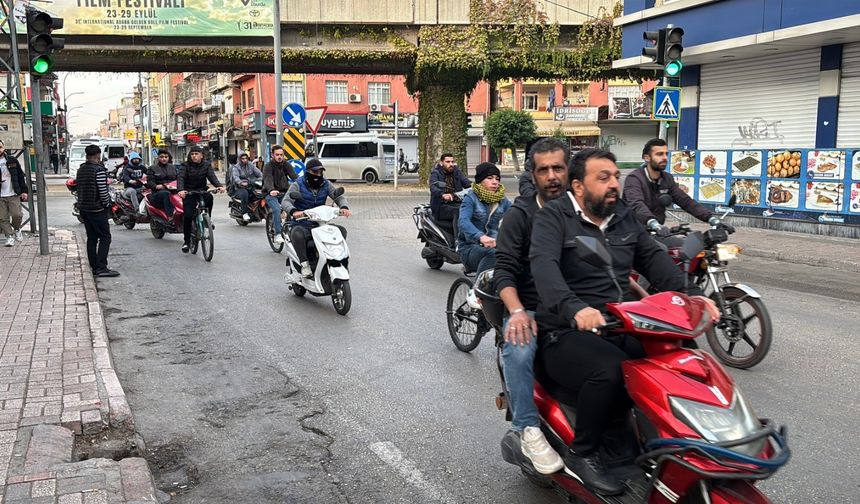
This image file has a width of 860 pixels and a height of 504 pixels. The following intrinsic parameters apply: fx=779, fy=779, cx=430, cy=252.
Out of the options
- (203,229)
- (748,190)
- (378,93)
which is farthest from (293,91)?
(203,229)

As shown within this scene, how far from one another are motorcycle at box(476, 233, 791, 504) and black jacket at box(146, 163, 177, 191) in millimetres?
13016

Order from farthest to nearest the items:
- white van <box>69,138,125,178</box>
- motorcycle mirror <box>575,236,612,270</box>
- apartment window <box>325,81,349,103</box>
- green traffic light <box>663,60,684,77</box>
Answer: apartment window <box>325,81,349,103</box> → white van <box>69,138,125,178</box> → green traffic light <box>663,60,684,77</box> → motorcycle mirror <box>575,236,612,270</box>

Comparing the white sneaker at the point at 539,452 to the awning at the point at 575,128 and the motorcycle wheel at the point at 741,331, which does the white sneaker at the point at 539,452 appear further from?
the awning at the point at 575,128

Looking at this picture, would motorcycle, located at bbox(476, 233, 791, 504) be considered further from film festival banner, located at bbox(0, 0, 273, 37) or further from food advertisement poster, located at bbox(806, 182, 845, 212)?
film festival banner, located at bbox(0, 0, 273, 37)

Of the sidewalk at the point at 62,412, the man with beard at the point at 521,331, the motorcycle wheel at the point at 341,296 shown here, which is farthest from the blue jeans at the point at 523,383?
the motorcycle wheel at the point at 341,296

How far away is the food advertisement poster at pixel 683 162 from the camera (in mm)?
18016

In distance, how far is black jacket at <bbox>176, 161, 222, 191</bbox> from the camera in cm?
1258

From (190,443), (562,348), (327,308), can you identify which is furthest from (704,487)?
(327,308)

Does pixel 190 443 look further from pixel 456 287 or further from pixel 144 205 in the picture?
pixel 144 205

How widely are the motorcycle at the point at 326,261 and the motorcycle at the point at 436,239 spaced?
2185 millimetres

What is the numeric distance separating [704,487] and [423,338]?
4.64m

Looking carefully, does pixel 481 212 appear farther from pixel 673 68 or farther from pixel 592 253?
pixel 673 68

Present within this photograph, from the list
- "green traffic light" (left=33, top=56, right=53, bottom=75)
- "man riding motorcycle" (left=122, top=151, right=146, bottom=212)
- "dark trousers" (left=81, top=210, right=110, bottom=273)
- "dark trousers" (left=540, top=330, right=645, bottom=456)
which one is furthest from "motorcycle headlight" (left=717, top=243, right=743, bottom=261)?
"man riding motorcycle" (left=122, top=151, right=146, bottom=212)

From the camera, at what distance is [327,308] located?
8.81 m
